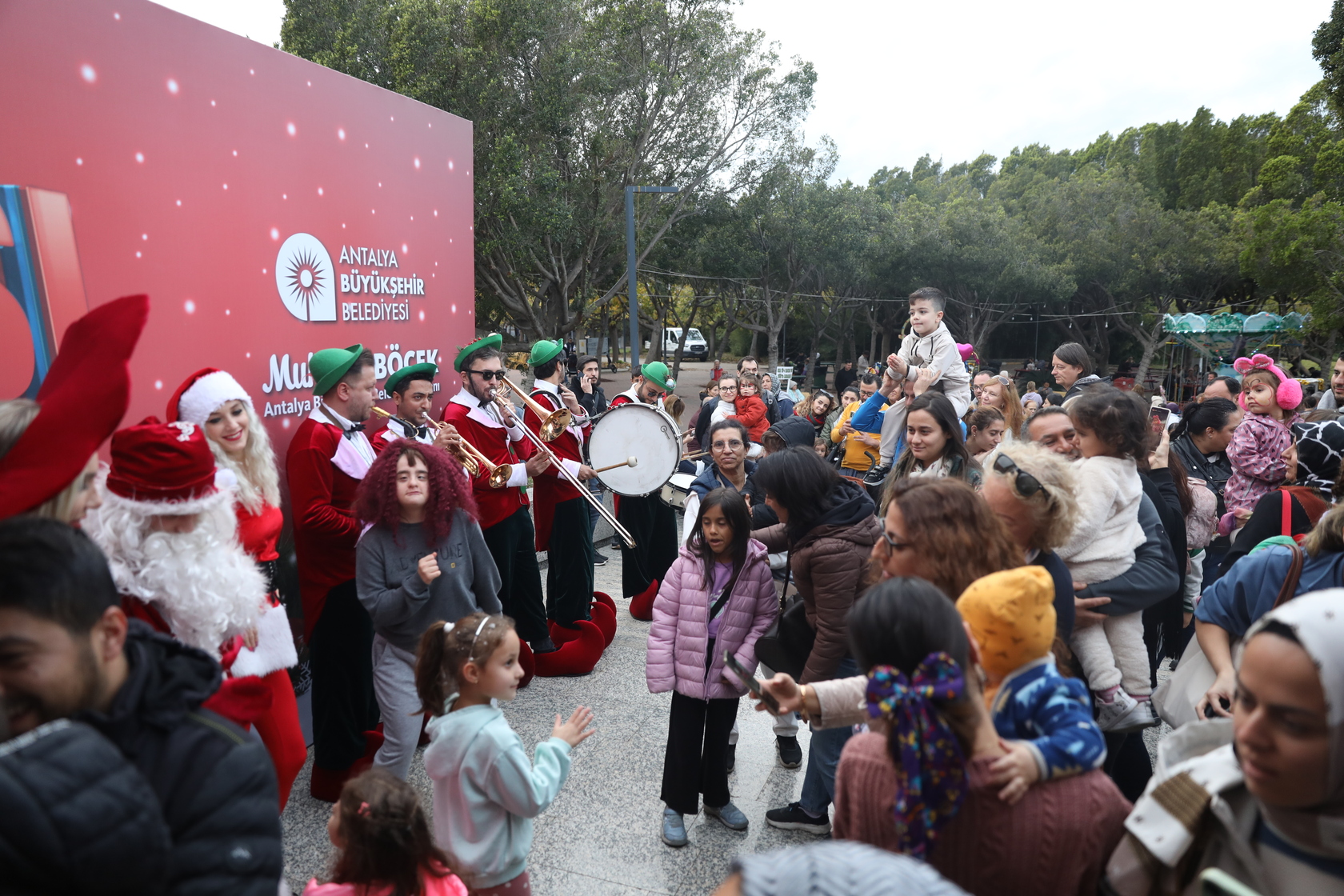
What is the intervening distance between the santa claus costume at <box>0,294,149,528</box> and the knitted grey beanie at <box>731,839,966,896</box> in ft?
4.78

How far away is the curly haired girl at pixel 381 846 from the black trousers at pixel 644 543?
4.32 meters

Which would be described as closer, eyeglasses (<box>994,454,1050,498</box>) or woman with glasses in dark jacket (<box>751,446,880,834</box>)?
eyeglasses (<box>994,454,1050,498</box>)

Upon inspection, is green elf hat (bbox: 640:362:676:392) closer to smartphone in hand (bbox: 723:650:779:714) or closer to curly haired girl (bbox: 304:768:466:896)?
smartphone in hand (bbox: 723:650:779:714)

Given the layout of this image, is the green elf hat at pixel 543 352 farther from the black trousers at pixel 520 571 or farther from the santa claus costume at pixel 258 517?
the santa claus costume at pixel 258 517

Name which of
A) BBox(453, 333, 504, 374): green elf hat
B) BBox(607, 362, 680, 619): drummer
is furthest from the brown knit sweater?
BBox(607, 362, 680, 619): drummer

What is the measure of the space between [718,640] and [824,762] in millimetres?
653

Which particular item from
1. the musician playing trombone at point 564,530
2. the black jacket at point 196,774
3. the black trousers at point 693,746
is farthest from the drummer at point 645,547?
the black jacket at point 196,774

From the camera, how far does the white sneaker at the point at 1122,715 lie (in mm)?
2611

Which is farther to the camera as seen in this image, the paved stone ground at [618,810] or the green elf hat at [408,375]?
the green elf hat at [408,375]

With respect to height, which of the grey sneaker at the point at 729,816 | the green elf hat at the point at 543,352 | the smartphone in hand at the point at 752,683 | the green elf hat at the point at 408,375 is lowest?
the grey sneaker at the point at 729,816

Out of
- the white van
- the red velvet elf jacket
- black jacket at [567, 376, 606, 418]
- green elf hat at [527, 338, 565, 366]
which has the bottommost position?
the white van

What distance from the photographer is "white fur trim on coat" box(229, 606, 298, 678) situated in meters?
2.84

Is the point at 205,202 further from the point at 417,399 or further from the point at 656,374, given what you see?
the point at 656,374

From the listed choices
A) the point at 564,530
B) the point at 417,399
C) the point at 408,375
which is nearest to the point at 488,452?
the point at 417,399
